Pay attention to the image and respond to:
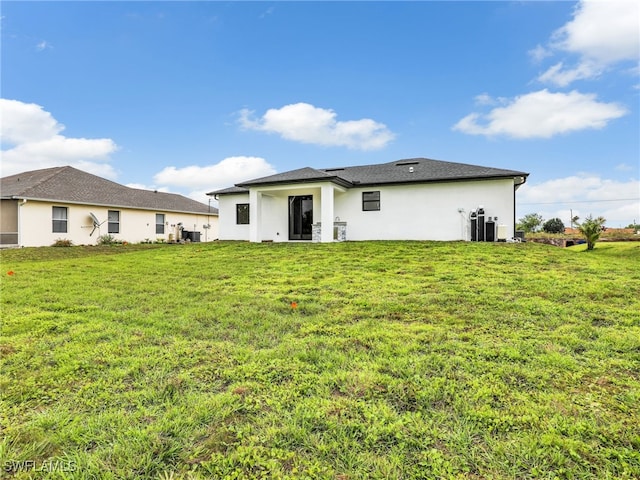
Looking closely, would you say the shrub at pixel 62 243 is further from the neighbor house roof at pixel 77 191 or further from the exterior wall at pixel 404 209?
the exterior wall at pixel 404 209

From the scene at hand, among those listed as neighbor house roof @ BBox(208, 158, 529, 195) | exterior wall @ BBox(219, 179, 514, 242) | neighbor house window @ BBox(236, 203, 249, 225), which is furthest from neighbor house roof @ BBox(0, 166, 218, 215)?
exterior wall @ BBox(219, 179, 514, 242)

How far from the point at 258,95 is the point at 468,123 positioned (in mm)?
11973

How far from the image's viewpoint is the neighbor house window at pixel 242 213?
53.4ft

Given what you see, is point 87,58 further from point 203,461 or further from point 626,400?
point 626,400

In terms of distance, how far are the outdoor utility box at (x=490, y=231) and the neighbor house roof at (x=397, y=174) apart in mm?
1802

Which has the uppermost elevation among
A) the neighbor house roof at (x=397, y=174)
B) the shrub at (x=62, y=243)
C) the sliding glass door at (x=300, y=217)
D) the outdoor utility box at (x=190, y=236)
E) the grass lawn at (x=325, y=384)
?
the neighbor house roof at (x=397, y=174)

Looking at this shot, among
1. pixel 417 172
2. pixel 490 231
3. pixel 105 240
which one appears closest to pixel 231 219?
pixel 105 240

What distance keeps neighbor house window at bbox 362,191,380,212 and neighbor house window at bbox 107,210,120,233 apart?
15457mm

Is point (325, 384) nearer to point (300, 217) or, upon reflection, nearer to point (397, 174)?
point (397, 174)

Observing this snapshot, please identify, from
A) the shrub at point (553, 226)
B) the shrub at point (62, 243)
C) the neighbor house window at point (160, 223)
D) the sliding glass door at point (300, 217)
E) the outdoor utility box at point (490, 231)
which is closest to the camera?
the outdoor utility box at point (490, 231)

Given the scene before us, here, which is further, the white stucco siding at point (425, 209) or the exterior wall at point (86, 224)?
the exterior wall at point (86, 224)

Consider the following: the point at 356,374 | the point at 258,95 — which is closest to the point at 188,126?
the point at 258,95

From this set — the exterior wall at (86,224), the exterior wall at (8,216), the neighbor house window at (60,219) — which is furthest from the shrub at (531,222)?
the exterior wall at (8,216)

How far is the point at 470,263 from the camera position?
7.96 meters
